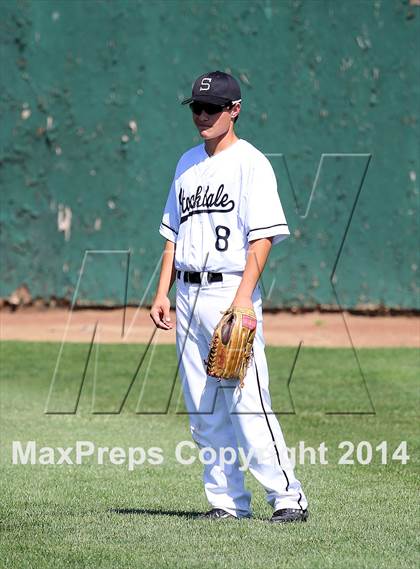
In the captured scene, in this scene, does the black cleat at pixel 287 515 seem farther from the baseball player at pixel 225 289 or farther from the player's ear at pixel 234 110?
the player's ear at pixel 234 110

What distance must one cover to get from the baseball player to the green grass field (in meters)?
0.22

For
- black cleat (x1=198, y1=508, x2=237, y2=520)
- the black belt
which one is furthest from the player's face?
black cleat (x1=198, y1=508, x2=237, y2=520)

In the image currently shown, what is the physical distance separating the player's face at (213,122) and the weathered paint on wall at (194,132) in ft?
29.6

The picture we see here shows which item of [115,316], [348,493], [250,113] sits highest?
[250,113]

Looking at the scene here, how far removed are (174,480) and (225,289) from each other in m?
1.78

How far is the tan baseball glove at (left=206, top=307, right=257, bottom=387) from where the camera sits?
5184mm

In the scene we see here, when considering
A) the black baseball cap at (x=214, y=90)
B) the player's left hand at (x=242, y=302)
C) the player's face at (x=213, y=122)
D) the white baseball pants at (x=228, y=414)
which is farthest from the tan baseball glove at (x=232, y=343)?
the black baseball cap at (x=214, y=90)

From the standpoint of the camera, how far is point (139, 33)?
48.3 feet

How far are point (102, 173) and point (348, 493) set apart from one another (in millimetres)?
8860

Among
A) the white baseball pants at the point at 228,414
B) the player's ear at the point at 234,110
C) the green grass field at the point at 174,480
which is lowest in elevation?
the green grass field at the point at 174,480

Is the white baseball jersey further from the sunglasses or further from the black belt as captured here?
the sunglasses

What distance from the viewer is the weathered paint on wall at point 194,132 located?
47.9ft

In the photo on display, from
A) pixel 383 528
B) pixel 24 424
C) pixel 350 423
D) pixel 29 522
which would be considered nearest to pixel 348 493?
pixel 383 528

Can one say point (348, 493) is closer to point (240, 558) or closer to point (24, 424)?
point (240, 558)
